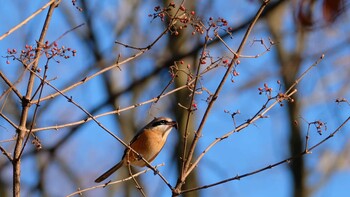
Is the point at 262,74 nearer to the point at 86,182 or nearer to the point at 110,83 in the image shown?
the point at 110,83

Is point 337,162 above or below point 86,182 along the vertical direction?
below

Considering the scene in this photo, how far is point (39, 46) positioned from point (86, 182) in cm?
997

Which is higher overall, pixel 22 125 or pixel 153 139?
pixel 153 139

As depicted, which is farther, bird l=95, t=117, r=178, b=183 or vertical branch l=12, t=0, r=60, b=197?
bird l=95, t=117, r=178, b=183

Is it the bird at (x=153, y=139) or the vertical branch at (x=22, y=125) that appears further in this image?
the bird at (x=153, y=139)

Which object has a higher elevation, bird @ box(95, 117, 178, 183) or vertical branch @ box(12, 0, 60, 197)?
bird @ box(95, 117, 178, 183)

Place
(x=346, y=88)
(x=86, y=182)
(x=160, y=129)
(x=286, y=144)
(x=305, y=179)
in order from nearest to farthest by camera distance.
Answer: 1. (x=160, y=129)
2. (x=305, y=179)
3. (x=286, y=144)
4. (x=346, y=88)
5. (x=86, y=182)

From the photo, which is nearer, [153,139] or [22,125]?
[22,125]

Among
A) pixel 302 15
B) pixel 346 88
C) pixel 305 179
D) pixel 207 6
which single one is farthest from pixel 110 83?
pixel 302 15

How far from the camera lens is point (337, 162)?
1016 cm

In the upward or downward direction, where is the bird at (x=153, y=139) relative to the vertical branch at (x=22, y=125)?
upward

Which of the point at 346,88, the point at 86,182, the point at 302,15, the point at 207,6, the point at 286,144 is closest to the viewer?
the point at 302,15

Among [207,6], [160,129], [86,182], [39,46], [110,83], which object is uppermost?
[86,182]

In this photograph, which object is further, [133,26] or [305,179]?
[133,26]
